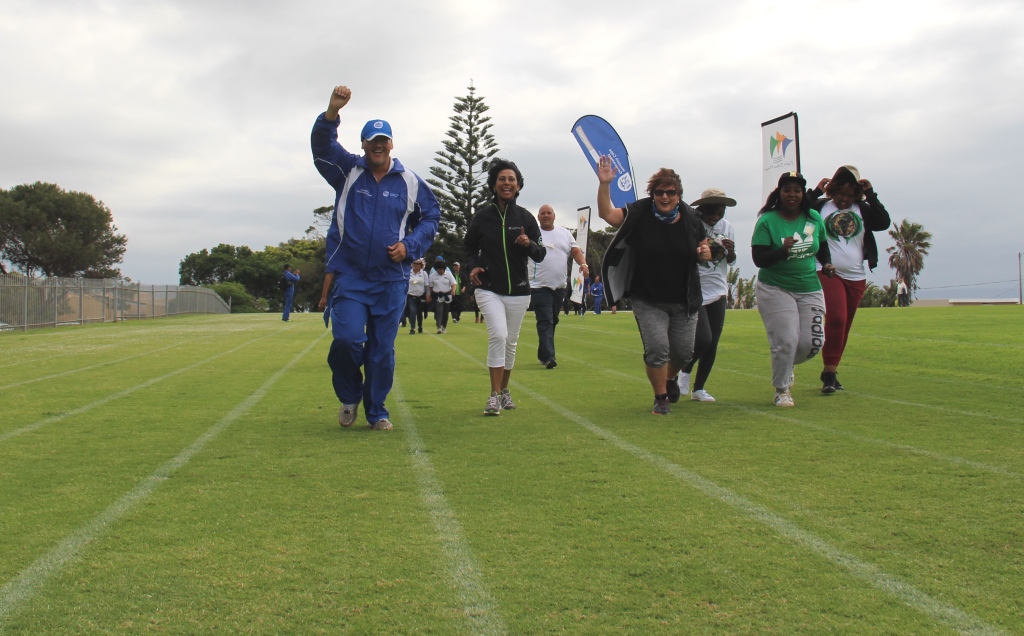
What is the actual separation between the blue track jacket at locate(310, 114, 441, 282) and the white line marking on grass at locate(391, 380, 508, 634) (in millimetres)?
1639

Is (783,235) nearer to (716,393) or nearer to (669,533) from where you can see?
(716,393)

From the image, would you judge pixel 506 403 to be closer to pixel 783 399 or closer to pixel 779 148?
pixel 783 399

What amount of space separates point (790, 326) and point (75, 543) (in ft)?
19.9

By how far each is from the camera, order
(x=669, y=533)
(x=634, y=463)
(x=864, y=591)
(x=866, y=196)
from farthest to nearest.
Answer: (x=866, y=196)
(x=634, y=463)
(x=669, y=533)
(x=864, y=591)

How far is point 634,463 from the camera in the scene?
534cm

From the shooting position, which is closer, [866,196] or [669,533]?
[669,533]

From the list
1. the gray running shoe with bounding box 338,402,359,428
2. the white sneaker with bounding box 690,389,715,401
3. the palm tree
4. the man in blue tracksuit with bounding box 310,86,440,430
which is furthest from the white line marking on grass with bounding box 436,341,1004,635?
the palm tree

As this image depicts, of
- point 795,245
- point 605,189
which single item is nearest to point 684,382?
point 795,245

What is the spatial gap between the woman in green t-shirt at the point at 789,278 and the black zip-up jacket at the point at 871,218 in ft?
3.23

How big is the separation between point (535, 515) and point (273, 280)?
103 m

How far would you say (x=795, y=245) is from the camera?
→ 799cm

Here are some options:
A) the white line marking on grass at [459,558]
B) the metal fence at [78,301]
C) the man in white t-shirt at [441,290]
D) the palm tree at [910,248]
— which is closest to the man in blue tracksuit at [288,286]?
the metal fence at [78,301]

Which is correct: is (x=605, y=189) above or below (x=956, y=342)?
above

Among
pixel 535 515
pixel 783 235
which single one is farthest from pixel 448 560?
pixel 783 235
